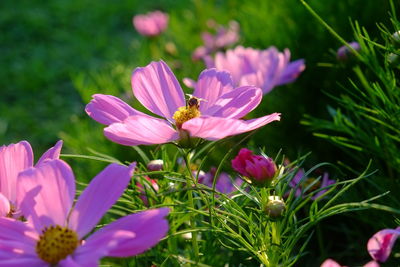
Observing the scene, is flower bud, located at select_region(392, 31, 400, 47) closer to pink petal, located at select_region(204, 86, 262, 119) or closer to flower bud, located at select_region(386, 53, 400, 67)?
flower bud, located at select_region(386, 53, 400, 67)

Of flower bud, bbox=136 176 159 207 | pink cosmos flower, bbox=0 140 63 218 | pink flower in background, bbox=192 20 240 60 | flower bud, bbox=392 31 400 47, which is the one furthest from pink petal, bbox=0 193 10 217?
pink flower in background, bbox=192 20 240 60

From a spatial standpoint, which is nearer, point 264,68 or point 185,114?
point 185,114

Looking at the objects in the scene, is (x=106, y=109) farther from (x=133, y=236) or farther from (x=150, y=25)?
(x=150, y=25)

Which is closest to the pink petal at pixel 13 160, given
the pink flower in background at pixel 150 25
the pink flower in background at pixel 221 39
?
the pink flower in background at pixel 221 39

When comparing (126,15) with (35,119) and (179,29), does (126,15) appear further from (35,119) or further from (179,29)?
(179,29)

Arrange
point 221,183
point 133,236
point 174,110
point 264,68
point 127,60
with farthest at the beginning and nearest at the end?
point 127,60
point 264,68
point 221,183
point 174,110
point 133,236

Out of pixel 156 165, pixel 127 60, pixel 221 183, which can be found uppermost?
pixel 156 165

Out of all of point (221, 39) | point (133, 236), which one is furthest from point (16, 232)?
point (221, 39)
